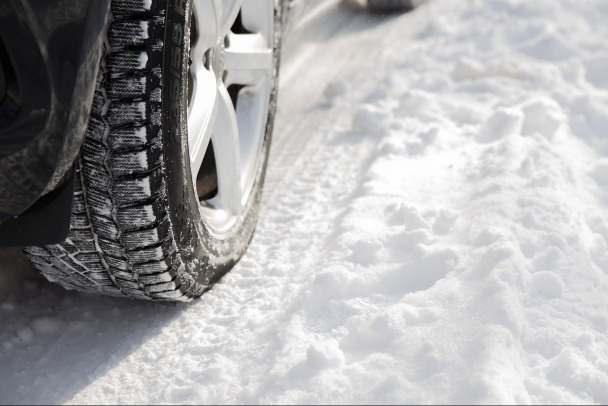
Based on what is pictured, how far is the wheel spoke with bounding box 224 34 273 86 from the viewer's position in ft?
5.80

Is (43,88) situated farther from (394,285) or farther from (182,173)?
(394,285)

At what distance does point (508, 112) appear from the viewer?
8.11ft

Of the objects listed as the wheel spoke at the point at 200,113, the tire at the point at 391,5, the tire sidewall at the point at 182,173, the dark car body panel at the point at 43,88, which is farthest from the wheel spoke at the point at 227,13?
the tire at the point at 391,5

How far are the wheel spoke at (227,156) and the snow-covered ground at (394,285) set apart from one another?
191mm

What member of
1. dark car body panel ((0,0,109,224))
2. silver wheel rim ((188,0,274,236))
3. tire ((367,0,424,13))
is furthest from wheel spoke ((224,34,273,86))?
tire ((367,0,424,13))

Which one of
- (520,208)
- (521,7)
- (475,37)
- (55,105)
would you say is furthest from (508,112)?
(55,105)

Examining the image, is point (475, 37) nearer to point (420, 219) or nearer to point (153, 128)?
point (420, 219)

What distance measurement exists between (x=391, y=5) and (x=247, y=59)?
2.19m

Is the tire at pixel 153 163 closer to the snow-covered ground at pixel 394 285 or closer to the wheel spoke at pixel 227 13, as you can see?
the wheel spoke at pixel 227 13

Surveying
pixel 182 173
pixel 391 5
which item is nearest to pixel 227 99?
pixel 182 173

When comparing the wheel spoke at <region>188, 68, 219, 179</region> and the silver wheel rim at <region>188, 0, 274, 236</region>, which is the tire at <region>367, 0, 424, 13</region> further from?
the wheel spoke at <region>188, 68, 219, 179</region>

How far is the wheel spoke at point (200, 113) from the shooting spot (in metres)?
1.51

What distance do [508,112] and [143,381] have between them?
1.74 meters

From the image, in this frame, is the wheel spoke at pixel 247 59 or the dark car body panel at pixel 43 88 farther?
the wheel spoke at pixel 247 59
